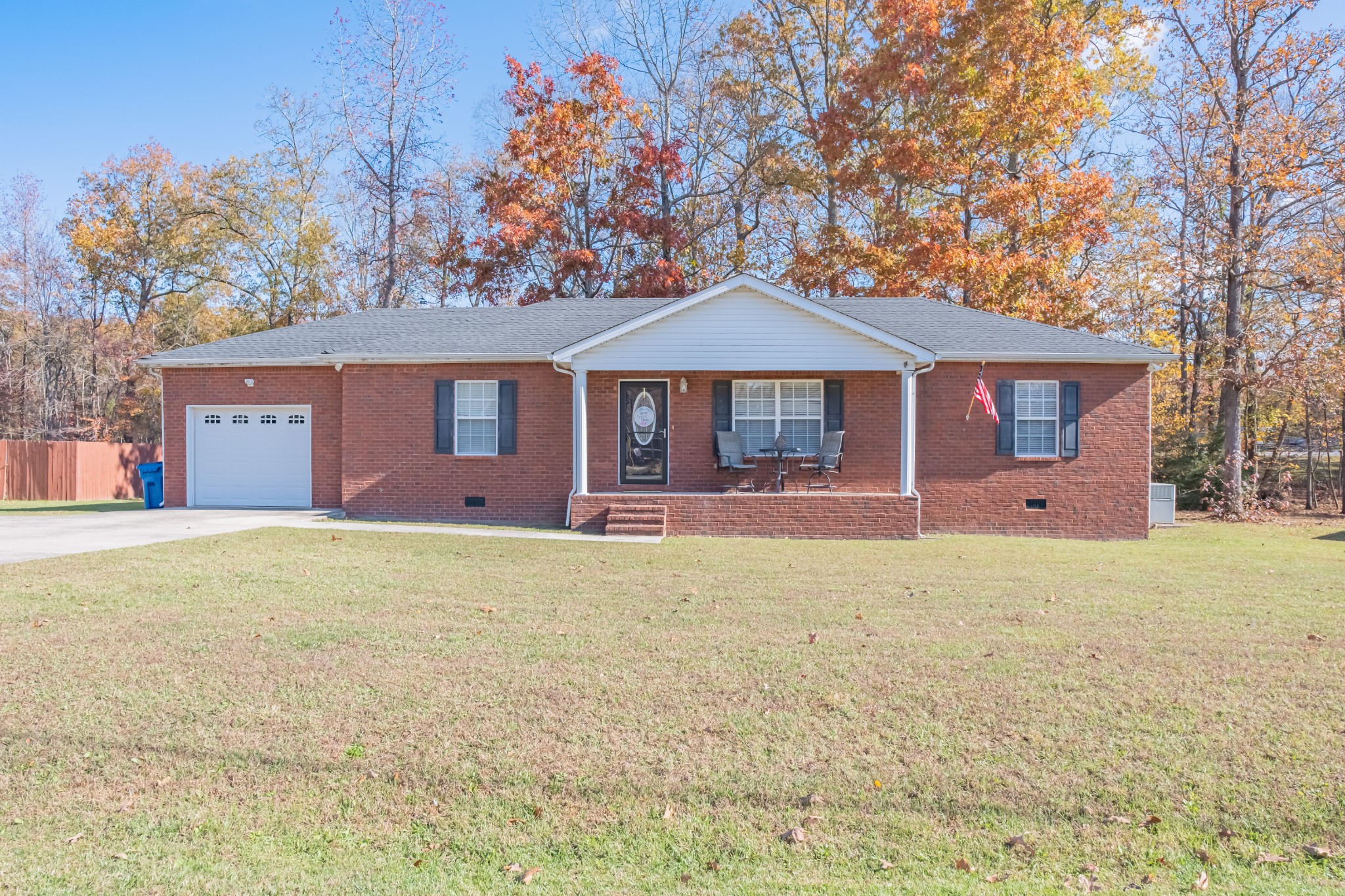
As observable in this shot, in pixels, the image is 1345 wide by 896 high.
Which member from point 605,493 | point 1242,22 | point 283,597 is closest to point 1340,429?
point 1242,22

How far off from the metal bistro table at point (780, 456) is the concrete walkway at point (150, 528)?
2.81 metres

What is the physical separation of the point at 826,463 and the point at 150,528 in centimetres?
1032

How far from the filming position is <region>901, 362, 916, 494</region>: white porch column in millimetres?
14141

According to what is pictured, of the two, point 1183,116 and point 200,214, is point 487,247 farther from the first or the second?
point 1183,116

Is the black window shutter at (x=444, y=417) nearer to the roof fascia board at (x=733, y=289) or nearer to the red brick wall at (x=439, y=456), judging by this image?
the red brick wall at (x=439, y=456)

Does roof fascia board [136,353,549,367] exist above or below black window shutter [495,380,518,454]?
above

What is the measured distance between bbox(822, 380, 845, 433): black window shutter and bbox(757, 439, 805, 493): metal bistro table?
0.70m

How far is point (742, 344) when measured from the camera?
14.3 metres

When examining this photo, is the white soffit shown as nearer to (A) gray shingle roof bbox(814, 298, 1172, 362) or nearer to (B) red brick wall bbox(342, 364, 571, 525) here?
(A) gray shingle roof bbox(814, 298, 1172, 362)

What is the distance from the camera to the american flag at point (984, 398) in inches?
571

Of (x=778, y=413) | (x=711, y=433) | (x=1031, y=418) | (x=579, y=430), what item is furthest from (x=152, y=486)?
(x=1031, y=418)

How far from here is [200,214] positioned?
31281 mm

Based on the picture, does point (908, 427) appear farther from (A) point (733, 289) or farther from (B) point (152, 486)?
(B) point (152, 486)

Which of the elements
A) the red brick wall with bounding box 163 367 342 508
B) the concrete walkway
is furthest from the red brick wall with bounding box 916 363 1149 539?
the red brick wall with bounding box 163 367 342 508
